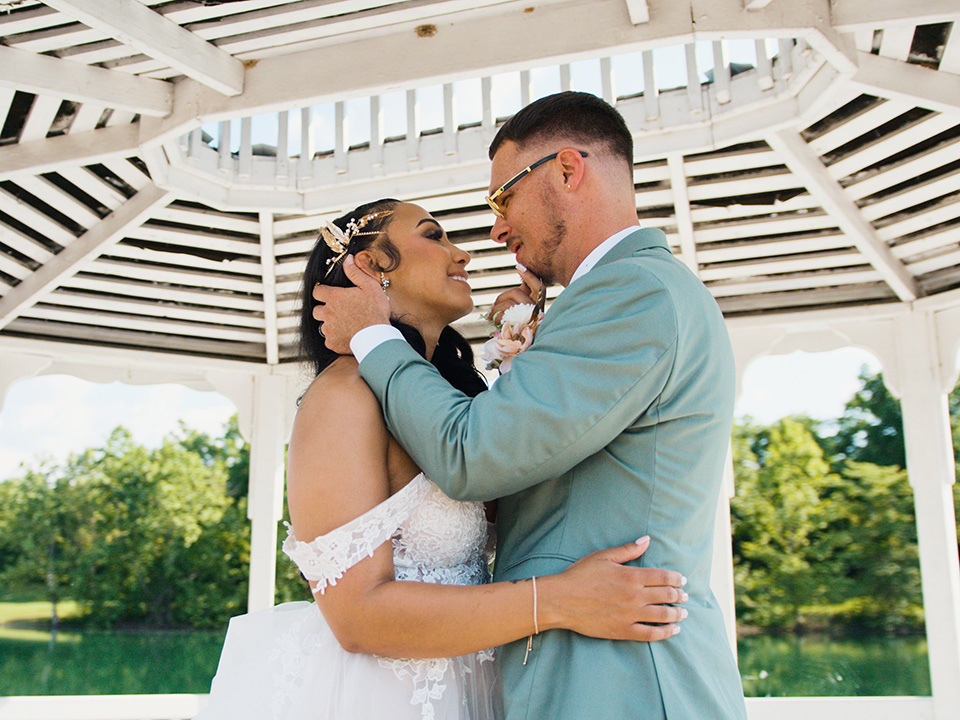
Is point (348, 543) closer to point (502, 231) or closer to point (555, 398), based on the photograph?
point (555, 398)

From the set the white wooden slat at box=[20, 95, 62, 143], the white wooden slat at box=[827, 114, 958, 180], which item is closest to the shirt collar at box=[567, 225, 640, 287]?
the white wooden slat at box=[827, 114, 958, 180]

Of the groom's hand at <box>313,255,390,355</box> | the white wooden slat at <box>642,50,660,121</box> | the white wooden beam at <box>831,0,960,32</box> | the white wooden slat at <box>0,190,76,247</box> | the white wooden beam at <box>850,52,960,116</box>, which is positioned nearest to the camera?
the groom's hand at <box>313,255,390,355</box>

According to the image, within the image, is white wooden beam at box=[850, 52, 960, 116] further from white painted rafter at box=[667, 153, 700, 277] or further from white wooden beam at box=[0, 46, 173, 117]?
white wooden beam at box=[0, 46, 173, 117]

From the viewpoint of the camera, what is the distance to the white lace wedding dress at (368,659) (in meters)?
1.83

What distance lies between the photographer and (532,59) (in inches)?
134

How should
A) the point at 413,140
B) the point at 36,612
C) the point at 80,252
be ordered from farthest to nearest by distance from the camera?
the point at 36,612
the point at 80,252
the point at 413,140

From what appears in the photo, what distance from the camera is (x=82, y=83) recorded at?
3.59m

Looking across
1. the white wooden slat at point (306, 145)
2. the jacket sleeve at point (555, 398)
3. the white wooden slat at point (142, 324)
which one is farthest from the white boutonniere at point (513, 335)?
the white wooden slat at point (142, 324)

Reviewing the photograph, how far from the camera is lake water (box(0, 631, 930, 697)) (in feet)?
63.3

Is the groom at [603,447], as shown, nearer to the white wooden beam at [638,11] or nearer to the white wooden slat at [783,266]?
the white wooden beam at [638,11]

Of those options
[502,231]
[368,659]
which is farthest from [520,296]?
[368,659]

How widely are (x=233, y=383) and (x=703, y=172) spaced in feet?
12.5

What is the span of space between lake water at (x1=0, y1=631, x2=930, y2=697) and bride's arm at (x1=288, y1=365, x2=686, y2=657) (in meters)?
18.1

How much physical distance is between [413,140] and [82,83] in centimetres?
180
